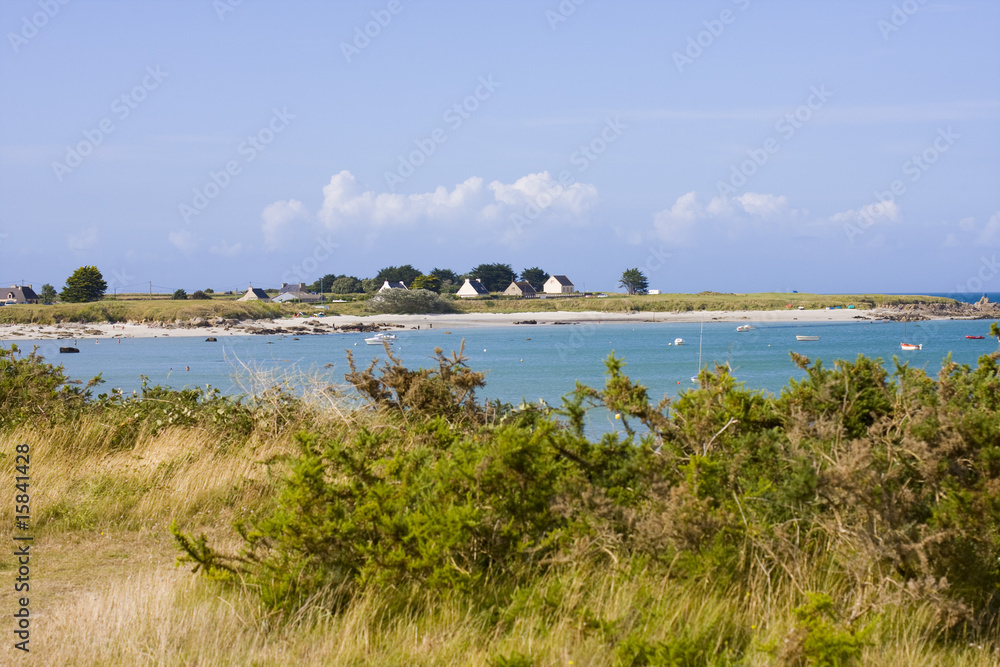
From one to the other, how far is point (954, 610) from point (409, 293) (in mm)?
82662

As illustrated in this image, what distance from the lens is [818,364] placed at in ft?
15.4

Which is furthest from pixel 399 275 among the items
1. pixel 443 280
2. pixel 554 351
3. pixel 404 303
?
pixel 554 351

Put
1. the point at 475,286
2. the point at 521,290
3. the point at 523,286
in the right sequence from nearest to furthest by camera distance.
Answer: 1. the point at 475,286
2. the point at 521,290
3. the point at 523,286

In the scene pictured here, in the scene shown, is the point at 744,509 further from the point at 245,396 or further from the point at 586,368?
the point at 586,368

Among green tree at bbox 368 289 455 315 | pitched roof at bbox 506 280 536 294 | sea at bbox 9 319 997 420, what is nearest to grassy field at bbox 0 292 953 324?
green tree at bbox 368 289 455 315

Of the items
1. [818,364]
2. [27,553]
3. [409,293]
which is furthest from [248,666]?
[409,293]

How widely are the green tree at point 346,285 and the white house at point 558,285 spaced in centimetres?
2670

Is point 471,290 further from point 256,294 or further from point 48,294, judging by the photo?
point 48,294

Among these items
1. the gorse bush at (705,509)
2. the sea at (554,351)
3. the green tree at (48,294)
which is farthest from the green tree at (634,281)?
→ the gorse bush at (705,509)

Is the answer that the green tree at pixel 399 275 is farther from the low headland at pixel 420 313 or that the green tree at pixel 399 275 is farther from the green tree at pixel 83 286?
the green tree at pixel 83 286

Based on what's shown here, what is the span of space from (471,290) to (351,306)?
818 inches

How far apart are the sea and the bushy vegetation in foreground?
1743 centimetres

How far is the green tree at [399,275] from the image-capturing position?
112 meters

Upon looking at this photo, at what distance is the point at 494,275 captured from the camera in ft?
376
